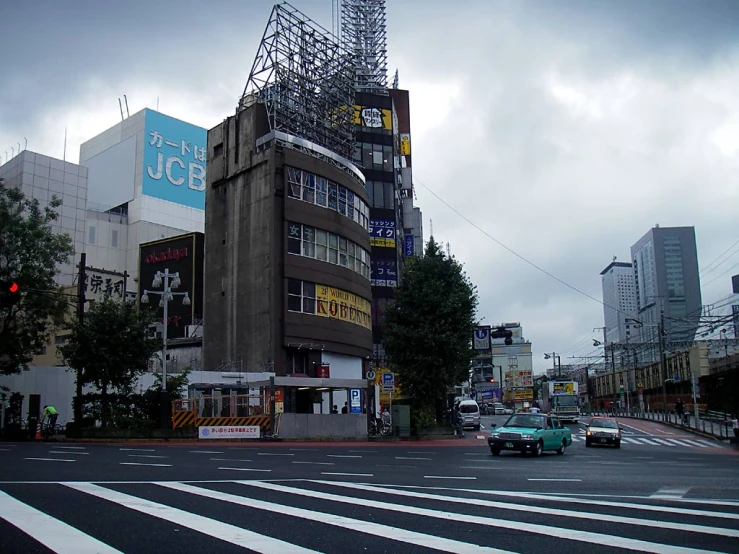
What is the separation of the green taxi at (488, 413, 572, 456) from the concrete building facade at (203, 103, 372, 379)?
19.8 metres

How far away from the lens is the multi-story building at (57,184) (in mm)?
84812

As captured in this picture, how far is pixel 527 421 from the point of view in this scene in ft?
87.7

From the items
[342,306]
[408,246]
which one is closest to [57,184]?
[408,246]

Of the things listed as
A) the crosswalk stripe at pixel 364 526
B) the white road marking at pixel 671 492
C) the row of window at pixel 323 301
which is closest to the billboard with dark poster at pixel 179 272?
the row of window at pixel 323 301

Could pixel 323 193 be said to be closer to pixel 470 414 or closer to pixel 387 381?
pixel 387 381

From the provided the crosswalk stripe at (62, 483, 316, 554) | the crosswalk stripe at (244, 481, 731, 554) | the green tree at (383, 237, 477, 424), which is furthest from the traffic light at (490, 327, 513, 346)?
the crosswalk stripe at (62, 483, 316, 554)

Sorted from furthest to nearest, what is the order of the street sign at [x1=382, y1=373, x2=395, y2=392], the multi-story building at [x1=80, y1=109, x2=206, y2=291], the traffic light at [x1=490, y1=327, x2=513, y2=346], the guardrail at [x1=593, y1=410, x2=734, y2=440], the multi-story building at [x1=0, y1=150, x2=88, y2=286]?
the multi-story building at [x1=80, y1=109, x2=206, y2=291]
the multi-story building at [x1=0, y1=150, x2=88, y2=286]
the guardrail at [x1=593, y1=410, x2=734, y2=440]
the traffic light at [x1=490, y1=327, x2=513, y2=346]
the street sign at [x1=382, y1=373, x2=395, y2=392]

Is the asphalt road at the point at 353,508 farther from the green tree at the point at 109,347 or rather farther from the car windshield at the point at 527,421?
the green tree at the point at 109,347

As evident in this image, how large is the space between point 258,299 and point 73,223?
5297 centimetres

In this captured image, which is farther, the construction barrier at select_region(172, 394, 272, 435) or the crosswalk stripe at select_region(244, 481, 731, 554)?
the construction barrier at select_region(172, 394, 272, 435)

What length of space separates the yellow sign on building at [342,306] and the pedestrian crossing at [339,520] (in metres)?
33.5

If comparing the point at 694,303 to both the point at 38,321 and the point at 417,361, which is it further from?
the point at 38,321

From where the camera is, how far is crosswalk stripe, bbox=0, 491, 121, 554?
7.30m

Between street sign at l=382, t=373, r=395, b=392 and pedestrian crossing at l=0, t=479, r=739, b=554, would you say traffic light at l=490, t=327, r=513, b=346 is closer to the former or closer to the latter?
street sign at l=382, t=373, r=395, b=392
